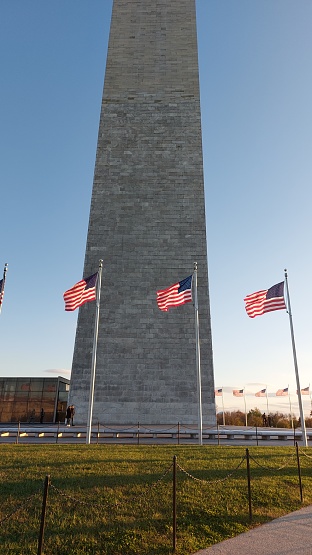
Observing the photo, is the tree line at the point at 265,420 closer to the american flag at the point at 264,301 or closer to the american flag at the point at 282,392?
the american flag at the point at 282,392

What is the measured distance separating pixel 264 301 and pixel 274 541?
15.1 meters

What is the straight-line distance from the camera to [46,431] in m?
23.2

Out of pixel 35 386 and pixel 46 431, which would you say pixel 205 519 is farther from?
pixel 35 386

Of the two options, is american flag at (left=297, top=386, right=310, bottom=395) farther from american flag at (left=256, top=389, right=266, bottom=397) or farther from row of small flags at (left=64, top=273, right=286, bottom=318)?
row of small flags at (left=64, top=273, right=286, bottom=318)

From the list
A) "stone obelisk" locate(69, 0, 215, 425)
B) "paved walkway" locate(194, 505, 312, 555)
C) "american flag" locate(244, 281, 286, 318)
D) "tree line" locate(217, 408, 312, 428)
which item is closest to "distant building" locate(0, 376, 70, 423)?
"stone obelisk" locate(69, 0, 215, 425)

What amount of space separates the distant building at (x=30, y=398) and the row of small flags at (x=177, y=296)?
19.6m

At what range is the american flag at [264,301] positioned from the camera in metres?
21.7

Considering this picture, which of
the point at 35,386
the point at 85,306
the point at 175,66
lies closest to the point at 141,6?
the point at 175,66

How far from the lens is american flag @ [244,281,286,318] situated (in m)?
21.7

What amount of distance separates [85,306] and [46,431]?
1031 cm

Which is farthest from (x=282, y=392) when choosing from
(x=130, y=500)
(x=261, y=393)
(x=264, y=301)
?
(x=130, y=500)

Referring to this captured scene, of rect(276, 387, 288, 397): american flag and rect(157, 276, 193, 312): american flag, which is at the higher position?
rect(157, 276, 193, 312): american flag

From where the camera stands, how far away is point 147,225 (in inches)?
1302

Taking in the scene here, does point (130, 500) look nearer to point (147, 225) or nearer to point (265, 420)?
point (147, 225)
